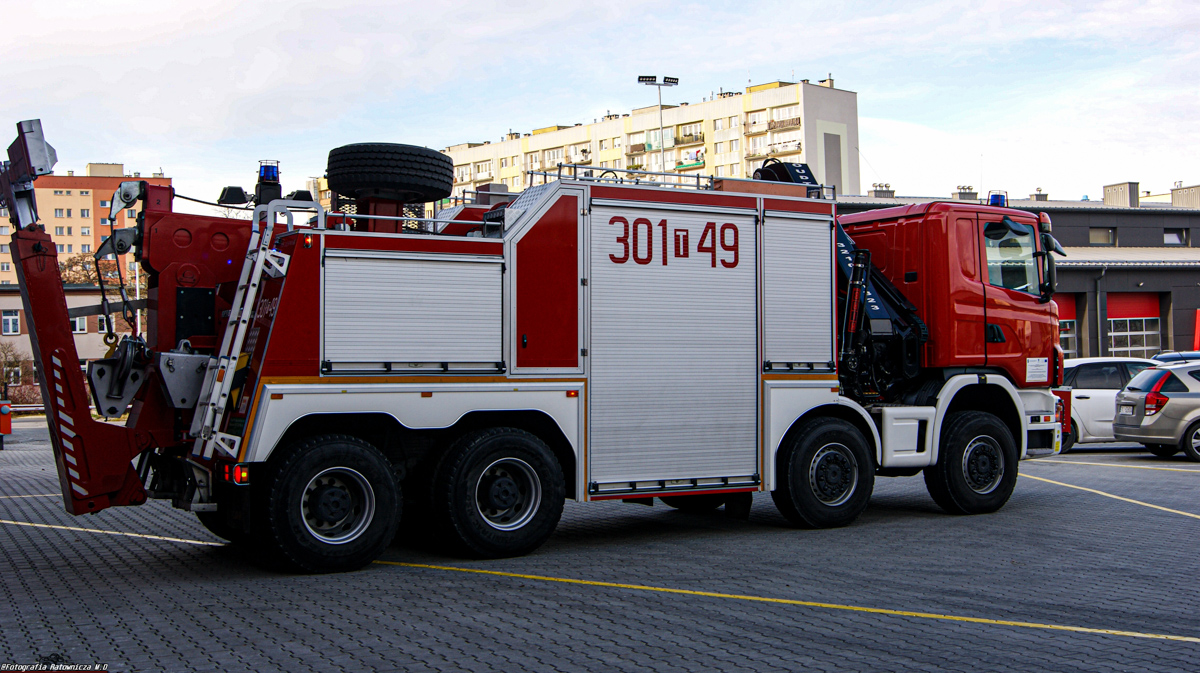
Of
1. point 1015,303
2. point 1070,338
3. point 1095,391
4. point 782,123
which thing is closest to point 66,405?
point 1015,303

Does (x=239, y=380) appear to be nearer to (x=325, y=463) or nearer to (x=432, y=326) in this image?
(x=325, y=463)

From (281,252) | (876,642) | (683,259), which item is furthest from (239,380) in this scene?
(876,642)

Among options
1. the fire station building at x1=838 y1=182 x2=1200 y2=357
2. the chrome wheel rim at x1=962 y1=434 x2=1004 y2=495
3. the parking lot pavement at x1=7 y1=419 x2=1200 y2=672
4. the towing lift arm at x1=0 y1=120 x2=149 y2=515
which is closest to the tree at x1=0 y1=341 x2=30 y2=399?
the fire station building at x1=838 y1=182 x2=1200 y2=357

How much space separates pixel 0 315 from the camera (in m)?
65.8

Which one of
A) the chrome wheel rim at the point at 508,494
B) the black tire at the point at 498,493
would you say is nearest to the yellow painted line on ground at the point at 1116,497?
the black tire at the point at 498,493

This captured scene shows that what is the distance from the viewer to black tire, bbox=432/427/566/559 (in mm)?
8250

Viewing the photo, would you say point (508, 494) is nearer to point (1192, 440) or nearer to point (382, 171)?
point (382, 171)

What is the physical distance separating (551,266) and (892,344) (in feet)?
13.8

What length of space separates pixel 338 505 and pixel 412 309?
1627 mm

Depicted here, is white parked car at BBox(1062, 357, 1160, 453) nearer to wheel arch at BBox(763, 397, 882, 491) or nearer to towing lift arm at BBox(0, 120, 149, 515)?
A: wheel arch at BBox(763, 397, 882, 491)

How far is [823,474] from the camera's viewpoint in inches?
393

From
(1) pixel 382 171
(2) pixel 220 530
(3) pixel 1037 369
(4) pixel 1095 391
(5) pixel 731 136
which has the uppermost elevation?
(5) pixel 731 136

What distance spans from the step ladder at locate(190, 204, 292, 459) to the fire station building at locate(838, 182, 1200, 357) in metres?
34.6

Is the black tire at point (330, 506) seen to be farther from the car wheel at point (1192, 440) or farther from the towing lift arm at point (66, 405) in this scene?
the car wheel at point (1192, 440)
